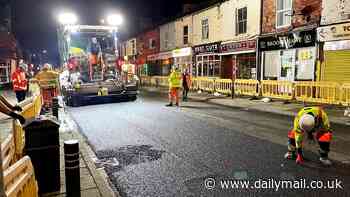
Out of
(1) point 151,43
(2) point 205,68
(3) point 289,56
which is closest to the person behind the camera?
(3) point 289,56

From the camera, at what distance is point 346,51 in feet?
43.5

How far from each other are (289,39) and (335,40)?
289cm

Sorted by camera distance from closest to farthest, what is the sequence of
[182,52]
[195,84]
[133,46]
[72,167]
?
[72,167] → [195,84] → [182,52] → [133,46]

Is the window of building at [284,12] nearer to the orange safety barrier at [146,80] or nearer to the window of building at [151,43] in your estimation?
the orange safety barrier at [146,80]

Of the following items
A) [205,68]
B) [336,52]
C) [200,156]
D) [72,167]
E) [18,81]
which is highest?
[336,52]

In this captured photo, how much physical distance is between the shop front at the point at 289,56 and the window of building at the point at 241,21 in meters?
2.26

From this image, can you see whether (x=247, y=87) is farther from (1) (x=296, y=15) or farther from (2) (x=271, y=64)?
(1) (x=296, y=15)

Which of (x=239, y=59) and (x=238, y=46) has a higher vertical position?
(x=238, y=46)

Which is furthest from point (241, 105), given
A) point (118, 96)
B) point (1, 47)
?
point (1, 47)

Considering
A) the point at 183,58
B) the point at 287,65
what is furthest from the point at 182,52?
the point at 287,65

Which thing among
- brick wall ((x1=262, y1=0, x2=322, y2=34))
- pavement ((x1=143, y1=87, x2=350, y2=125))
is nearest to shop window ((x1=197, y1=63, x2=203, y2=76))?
brick wall ((x1=262, y1=0, x2=322, y2=34))

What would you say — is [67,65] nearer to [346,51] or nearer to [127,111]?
[127,111]

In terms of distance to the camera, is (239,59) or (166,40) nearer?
(239,59)

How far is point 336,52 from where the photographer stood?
13664mm
